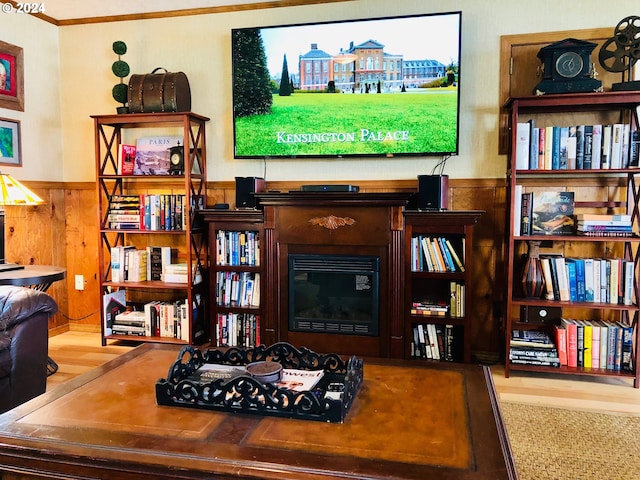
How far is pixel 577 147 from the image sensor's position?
9.54 feet

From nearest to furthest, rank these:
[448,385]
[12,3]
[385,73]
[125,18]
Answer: [448,385], [385,73], [12,3], [125,18]

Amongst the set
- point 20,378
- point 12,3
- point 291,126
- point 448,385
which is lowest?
point 20,378

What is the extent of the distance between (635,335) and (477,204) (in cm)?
121

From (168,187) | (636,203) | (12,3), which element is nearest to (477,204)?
(636,203)

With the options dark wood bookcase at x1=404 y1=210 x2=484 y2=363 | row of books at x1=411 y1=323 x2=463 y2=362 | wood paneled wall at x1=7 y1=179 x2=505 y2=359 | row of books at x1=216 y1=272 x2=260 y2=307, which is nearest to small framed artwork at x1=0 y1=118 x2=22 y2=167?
wood paneled wall at x1=7 y1=179 x2=505 y2=359

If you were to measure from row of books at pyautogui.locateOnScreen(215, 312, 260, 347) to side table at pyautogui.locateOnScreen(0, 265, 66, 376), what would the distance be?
1034mm

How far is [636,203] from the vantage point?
295 cm

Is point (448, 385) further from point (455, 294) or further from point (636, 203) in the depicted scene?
Result: point (636, 203)

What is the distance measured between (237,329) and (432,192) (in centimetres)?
161

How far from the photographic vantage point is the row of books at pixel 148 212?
11.6ft

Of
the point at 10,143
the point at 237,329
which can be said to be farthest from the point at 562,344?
the point at 10,143

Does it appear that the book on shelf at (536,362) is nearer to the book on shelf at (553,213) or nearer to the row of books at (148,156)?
the book on shelf at (553,213)

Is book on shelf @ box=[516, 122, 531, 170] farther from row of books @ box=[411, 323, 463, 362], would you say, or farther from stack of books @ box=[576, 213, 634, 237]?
row of books @ box=[411, 323, 463, 362]

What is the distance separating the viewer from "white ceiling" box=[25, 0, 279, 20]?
11.6 feet
